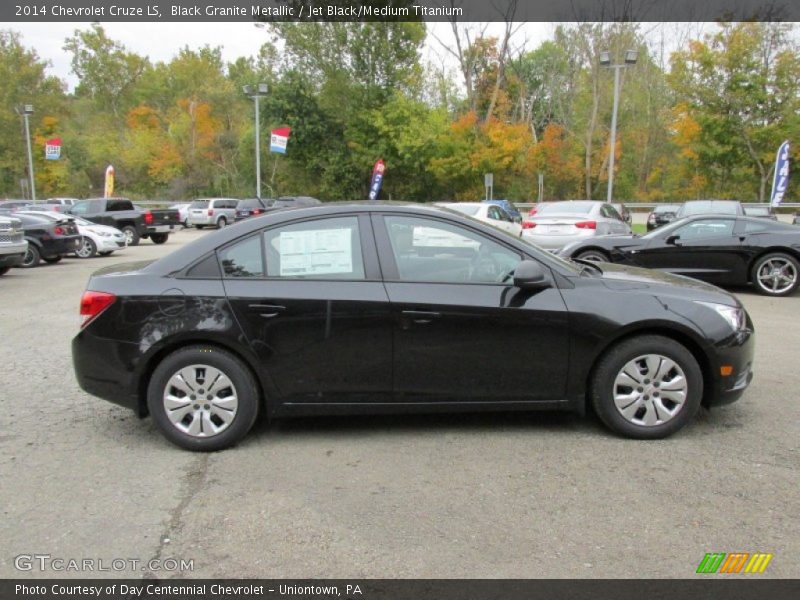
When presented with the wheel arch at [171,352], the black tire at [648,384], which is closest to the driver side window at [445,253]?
the black tire at [648,384]

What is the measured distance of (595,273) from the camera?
189 inches

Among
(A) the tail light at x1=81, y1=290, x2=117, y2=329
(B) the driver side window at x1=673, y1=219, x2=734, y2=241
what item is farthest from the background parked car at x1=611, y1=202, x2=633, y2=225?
(A) the tail light at x1=81, y1=290, x2=117, y2=329

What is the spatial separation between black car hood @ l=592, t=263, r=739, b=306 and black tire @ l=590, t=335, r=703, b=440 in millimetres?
363

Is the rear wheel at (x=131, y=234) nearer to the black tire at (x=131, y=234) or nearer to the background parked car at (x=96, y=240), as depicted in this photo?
the black tire at (x=131, y=234)

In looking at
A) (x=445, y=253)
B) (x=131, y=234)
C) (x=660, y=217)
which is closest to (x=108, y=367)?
(x=445, y=253)

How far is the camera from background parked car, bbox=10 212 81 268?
15972 mm

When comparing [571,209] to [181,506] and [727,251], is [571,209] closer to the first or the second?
[727,251]

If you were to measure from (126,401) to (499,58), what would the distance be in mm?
47245

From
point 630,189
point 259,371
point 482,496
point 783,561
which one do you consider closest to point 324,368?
point 259,371

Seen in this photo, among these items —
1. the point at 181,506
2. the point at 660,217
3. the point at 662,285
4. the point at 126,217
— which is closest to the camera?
the point at 181,506

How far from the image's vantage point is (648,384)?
4.38 metres

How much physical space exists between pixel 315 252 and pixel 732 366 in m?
2.93

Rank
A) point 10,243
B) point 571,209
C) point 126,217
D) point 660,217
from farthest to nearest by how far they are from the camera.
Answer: point 660,217
point 126,217
point 571,209
point 10,243
